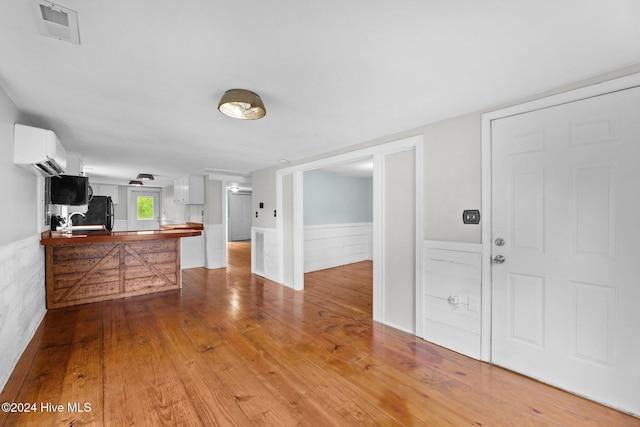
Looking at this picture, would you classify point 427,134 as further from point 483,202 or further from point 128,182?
point 128,182

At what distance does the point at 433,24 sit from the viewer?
1.28m

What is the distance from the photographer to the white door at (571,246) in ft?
5.48

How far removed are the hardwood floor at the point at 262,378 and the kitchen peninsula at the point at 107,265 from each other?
46cm

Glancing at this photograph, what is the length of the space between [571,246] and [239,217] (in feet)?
36.1

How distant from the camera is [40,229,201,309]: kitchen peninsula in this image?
350cm

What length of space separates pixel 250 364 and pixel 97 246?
3.22m

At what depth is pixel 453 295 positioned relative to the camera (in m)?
2.43

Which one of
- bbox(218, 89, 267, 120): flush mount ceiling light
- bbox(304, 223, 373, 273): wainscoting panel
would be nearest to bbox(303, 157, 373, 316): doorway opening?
bbox(304, 223, 373, 273): wainscoting panel

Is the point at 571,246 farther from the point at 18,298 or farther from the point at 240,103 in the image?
the point at 18,298

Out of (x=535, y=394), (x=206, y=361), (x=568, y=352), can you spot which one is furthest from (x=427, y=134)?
(x=206, y=361)

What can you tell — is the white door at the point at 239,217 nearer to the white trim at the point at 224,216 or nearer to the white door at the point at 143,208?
the white door at the point at 143,208

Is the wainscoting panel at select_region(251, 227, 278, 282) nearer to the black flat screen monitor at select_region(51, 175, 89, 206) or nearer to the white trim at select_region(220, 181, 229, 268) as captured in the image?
the white trim at select_region(220, 181, 229, 268)

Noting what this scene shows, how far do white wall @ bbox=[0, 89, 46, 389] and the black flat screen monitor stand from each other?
0.47m

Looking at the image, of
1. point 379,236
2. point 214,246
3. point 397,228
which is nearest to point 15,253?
point 379,236
